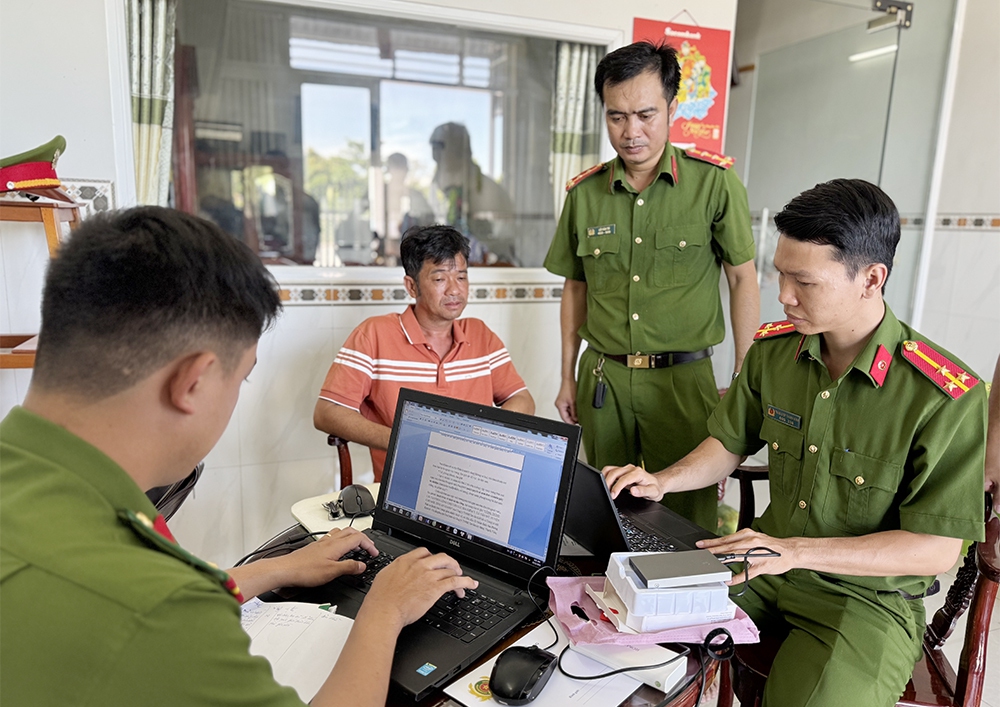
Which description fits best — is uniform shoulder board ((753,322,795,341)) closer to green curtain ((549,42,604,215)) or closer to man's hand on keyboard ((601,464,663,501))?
man's hand on keyboard ((601,464,663,501))

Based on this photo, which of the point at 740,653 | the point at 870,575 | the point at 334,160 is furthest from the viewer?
the point at 334,160

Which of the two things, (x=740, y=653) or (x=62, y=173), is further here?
(x=62, y=173)

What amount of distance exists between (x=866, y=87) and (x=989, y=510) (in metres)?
2.81

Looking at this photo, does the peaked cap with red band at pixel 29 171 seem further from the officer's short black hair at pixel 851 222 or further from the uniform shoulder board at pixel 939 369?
the uniform shoulder board at pixel 939 369

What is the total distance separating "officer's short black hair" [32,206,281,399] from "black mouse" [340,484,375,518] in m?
0.75

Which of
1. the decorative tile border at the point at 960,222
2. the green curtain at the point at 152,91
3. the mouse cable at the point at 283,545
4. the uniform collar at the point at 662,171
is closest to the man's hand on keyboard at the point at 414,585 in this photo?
the mouse cable at the point at 283,545

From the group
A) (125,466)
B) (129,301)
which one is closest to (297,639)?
(125,466)

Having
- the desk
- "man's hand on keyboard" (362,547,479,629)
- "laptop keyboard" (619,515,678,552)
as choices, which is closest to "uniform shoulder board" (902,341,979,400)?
"laptop keyboard" (619,515,678,552)

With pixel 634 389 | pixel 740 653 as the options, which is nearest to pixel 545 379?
pixel 634 389

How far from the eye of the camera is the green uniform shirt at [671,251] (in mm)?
1946

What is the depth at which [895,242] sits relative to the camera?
1.22 metres

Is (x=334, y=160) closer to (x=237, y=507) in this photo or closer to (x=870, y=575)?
(x=237, y=507)

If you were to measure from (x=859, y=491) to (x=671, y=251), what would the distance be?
91 cm

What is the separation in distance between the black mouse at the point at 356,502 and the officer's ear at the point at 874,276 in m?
1.03
